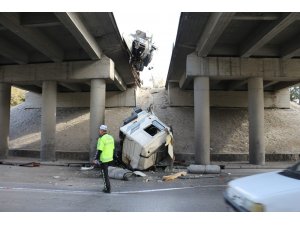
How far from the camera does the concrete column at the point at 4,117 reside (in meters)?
22.4

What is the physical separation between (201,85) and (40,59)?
9586mm

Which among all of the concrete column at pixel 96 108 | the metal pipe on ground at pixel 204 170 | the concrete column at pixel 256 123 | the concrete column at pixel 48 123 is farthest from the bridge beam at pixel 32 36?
the concrete column at pixel 256 123

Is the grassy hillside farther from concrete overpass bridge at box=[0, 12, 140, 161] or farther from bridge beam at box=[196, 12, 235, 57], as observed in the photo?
bridge beam at box=[196, 12, 235, 57]

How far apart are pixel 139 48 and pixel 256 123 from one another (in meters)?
8.77

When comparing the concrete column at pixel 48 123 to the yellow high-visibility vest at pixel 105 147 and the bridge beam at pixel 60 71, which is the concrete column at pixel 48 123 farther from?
the yellow high-visibility vest at pixel 105 147

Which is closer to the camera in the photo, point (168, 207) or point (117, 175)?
point (168, 207)

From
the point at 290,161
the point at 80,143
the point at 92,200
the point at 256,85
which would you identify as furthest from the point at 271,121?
the point at 92,200

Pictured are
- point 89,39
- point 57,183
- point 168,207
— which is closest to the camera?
point 168,207

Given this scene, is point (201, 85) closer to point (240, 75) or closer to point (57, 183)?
point (240, 75)

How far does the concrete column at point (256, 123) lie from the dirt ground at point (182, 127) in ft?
10.4

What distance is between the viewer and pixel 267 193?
473 cm

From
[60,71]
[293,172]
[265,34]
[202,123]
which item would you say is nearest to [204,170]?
[202,123]

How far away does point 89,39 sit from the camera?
57.1 ft

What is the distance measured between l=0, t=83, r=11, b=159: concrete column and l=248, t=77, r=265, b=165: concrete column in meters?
14.7
